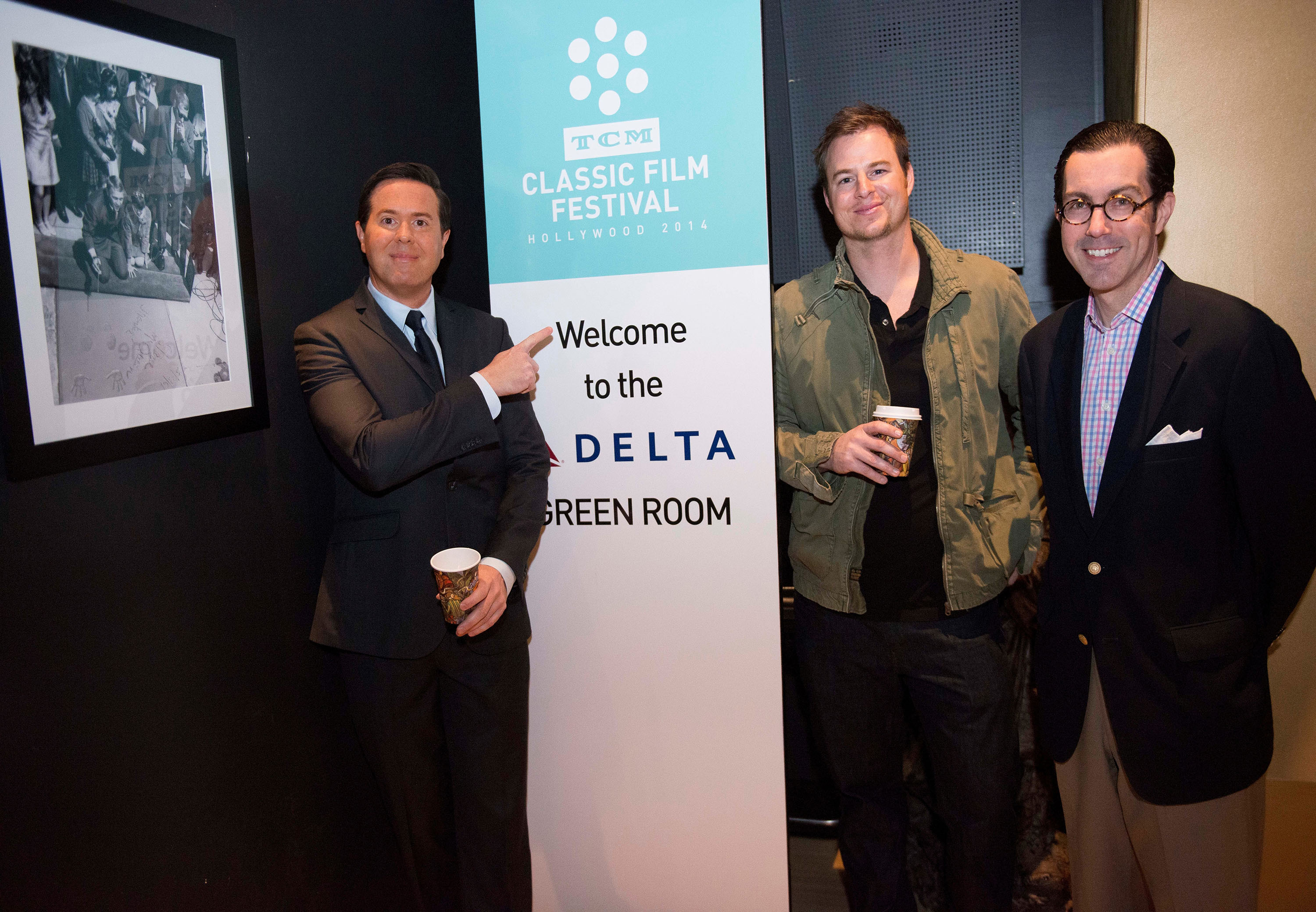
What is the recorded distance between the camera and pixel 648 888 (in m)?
2.51

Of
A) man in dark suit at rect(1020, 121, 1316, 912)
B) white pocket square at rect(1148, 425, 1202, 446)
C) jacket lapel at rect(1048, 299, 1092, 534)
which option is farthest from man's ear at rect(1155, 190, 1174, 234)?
white pocket square at rect(1148, 425, 1202, 446)

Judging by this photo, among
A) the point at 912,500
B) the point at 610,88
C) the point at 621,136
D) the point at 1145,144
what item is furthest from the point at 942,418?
the point at 610,88

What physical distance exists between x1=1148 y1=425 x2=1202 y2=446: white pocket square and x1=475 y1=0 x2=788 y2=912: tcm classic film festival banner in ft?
2.99

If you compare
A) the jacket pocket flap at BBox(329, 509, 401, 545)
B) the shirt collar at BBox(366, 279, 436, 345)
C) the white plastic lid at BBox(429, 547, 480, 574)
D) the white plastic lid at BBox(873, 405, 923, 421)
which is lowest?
the white plastic lid at BBox(429, 547, 480, 574)

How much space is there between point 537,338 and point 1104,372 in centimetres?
133

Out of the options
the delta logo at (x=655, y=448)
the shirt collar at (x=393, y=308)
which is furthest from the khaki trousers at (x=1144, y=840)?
the shirt collar at (x=393, y=308)

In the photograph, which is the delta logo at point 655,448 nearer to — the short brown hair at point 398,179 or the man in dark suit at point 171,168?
the short brown hair at point 398,179

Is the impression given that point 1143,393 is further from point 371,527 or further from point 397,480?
point 371,527

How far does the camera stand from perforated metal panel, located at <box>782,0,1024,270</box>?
298 centimetres

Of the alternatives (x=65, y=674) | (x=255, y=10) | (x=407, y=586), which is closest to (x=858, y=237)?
(x=407, y=586)

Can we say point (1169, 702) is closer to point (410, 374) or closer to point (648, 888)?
point (648, 888)

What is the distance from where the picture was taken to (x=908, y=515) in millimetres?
2129

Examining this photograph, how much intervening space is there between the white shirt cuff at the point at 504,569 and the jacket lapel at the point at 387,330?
44cm

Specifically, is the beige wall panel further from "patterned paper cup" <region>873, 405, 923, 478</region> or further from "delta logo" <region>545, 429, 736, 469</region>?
"delta logo" <region>545, 429, 736, 469</region>
